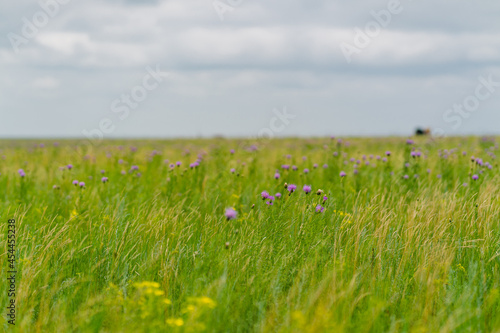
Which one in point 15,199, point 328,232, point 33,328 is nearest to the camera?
point 33,328

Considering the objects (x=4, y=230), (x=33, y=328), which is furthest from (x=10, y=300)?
(x=4, y=230)

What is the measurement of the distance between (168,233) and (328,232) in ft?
4.55

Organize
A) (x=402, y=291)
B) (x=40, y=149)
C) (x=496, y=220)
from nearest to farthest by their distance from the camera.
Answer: (x=402, y=291) → (x=496, y=220) → (x=40, y=149)

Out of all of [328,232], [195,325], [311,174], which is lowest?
[195,325]

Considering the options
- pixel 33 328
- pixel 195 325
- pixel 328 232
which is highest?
pixel 328 232

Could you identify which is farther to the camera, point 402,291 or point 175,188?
point 175,188

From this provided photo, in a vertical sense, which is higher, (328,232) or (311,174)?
(311,174)

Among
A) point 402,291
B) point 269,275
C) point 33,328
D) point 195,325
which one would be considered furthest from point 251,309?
point 33,328

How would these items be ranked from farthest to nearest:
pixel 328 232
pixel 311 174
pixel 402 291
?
pixel 311 174 → pixel 328 232 → pixel 402 291

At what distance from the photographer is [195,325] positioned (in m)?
2.21

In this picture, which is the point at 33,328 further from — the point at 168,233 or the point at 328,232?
the point at 328,232

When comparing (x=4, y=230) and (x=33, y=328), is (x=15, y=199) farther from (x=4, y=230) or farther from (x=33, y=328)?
(x=33, y=328)

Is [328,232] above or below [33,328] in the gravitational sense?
above

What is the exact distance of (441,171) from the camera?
22.1 feet
